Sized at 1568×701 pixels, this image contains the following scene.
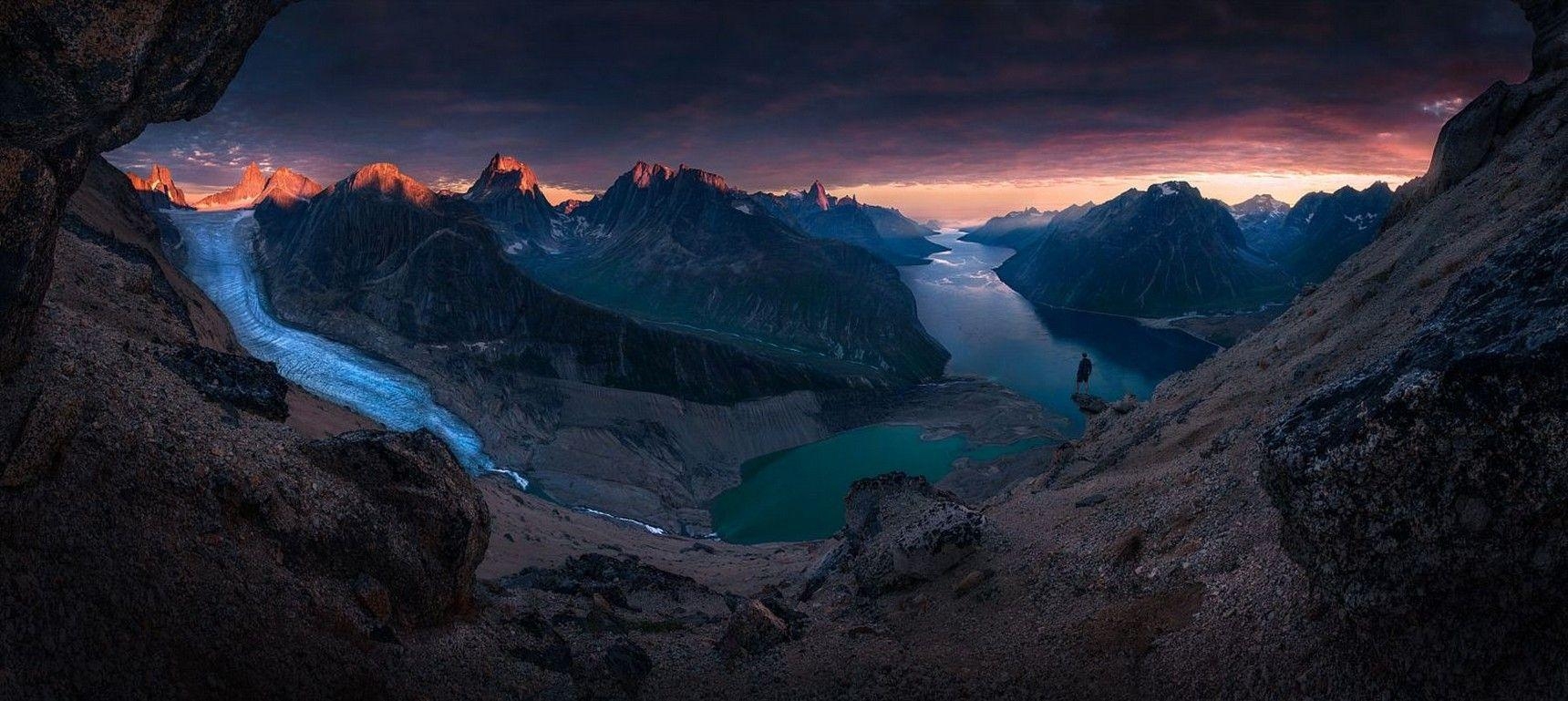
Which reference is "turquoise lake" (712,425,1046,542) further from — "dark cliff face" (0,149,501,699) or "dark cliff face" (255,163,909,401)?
"dark cliff face" (0,149,501,699)

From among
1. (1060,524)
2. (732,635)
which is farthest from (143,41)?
(1060,524)

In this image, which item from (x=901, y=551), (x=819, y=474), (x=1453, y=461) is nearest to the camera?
(x=1453, y=461)

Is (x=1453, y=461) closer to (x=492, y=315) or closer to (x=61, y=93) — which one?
(x=61, y=93)

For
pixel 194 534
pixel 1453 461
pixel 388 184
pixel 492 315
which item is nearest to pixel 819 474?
pixel 492 315

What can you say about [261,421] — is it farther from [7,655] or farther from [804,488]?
[804,488]

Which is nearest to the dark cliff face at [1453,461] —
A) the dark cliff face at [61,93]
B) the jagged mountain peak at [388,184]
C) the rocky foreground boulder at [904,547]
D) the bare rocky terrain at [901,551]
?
the bare rocky terrain at [901,551]

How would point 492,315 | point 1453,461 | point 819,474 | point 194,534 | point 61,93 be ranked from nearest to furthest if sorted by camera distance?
point 1453,461, point 61,93, point 194,534, point 819,474, point 492,315

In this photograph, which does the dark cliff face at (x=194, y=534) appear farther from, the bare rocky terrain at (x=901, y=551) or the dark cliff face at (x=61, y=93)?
the dark cliff face at (x=61, y=93)
